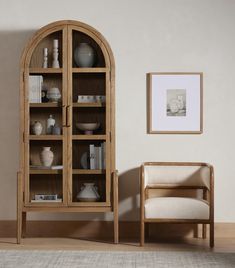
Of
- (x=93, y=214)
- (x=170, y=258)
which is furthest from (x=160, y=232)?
(x=170, y=258)

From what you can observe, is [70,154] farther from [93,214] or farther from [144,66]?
[144,66]

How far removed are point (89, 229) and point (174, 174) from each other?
90 centimetres

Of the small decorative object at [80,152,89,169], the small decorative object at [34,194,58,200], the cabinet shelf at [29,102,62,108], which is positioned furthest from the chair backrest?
the cabinet shelf at [29,102,62,108]

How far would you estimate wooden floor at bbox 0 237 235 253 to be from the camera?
16.4 feet

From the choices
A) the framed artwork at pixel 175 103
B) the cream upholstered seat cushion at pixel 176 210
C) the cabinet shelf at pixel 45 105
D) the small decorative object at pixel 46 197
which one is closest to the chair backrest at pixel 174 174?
the framed artwork at pixel 175 103

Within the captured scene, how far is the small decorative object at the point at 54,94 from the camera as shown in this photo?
524 cm

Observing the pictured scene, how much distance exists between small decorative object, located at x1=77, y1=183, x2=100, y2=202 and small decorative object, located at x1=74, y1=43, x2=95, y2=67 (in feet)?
3.32

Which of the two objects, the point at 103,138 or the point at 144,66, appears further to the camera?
the point at 144,66

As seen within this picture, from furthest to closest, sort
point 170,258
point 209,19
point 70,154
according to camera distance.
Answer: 1. point 209,19
2. point 70,154
3. point 170,258

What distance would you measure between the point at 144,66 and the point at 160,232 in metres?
1.48

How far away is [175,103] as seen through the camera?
219 inches

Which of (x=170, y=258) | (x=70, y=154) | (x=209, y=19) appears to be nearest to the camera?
(x=170, y=258)

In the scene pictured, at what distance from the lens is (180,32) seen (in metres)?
5.55

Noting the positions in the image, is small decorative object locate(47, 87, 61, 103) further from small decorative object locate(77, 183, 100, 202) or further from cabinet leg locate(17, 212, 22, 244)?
cabinet leg locate(17, 212, 22, 244)
